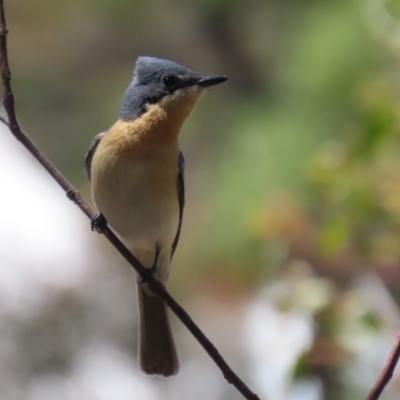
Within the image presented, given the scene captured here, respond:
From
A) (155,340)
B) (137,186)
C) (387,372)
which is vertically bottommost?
(155,340)

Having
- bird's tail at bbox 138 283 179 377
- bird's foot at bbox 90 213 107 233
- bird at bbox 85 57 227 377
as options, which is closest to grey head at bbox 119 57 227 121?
bird at bbox 85 57 227 377

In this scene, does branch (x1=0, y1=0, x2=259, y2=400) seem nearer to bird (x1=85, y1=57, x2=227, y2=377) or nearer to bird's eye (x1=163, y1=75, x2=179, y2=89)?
bird (x1=85, y1=57, x2=227, y2=377)

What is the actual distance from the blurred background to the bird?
15.8 inches

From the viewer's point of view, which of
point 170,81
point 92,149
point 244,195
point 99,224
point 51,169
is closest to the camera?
point 51,169

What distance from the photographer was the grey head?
116 inches

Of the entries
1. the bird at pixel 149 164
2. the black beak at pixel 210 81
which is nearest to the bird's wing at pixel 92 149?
the bird at pixel 149 164

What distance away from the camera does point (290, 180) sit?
4684mm

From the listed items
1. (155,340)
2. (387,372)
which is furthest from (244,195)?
(387,372)

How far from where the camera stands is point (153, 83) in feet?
9.95

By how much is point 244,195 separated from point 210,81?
6.64ft

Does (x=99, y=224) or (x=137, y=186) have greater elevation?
(x=137, y=186)

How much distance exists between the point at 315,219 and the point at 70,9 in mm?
4800

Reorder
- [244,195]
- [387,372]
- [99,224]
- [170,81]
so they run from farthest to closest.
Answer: [244,195] < [170,81] < [99,224] < [387,372]

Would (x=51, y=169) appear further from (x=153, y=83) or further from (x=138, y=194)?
(x=153, y=83)
